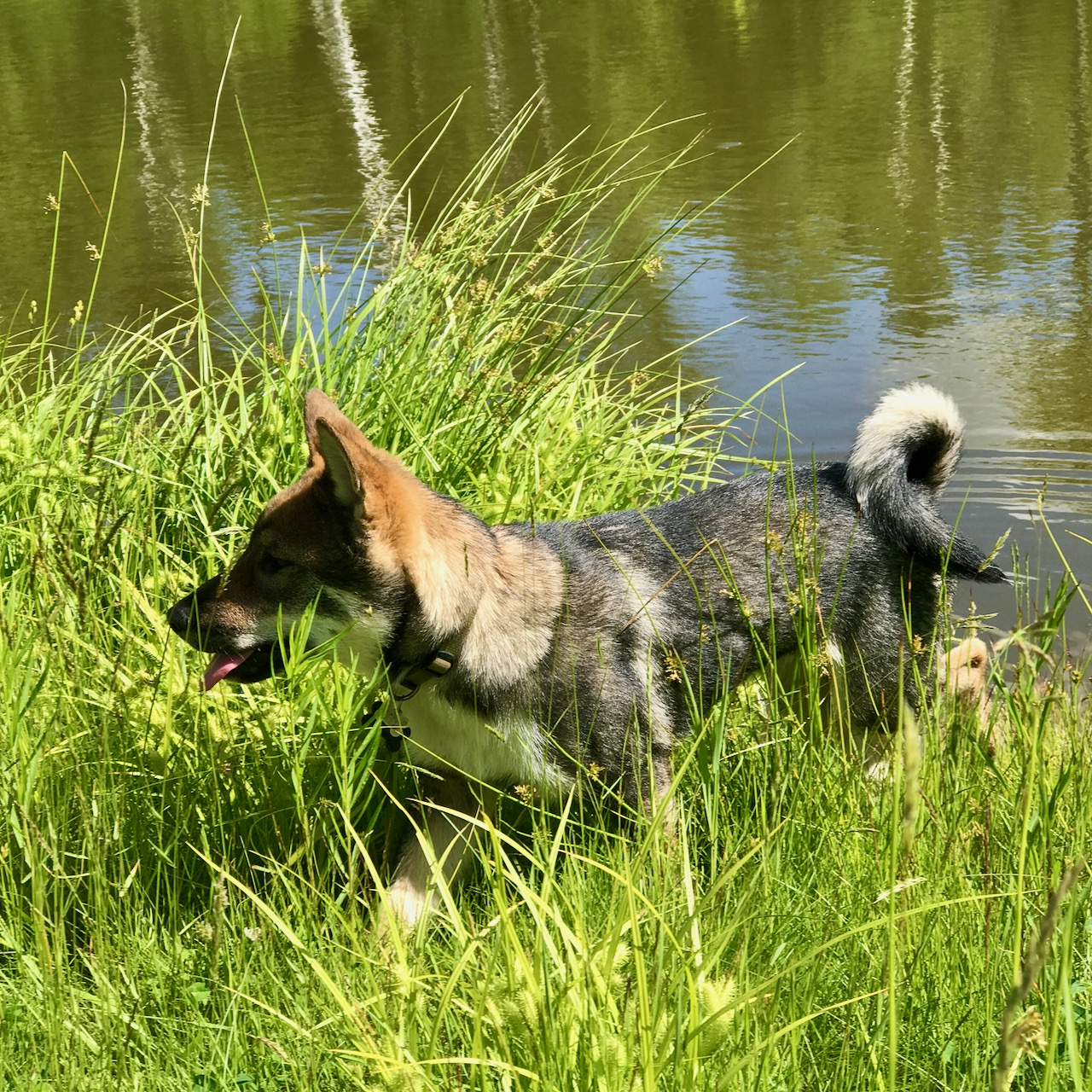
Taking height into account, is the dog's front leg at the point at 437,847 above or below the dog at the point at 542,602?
below

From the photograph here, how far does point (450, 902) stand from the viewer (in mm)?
2041

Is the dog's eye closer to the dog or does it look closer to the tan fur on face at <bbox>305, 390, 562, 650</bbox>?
the dog

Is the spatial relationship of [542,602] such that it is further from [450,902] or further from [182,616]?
[450,902]

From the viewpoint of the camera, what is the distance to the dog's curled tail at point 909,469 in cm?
356

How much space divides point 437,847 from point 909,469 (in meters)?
1.78

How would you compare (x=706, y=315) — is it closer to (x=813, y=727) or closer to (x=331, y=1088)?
(x=813, y=727)

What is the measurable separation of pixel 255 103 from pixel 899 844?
1673 centimetres

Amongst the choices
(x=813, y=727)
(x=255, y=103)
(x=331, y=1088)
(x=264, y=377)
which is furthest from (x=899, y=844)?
(x=255, y=103)

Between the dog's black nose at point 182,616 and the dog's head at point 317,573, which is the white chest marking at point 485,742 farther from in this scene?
the dog's black nose at point 182,616

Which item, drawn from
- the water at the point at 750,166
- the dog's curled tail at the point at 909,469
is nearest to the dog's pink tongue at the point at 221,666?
the dog's curled tail at the point at 909,469

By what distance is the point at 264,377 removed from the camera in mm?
4574

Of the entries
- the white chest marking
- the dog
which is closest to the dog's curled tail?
the dog

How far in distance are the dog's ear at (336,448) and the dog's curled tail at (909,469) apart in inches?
61.7

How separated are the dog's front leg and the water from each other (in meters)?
1.61
